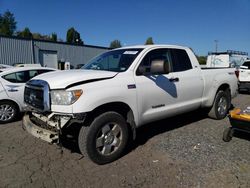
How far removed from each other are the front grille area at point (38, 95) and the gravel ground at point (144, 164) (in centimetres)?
95

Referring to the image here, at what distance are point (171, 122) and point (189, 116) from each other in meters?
0.96

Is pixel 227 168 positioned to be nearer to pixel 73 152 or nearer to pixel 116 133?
pixel 116 133

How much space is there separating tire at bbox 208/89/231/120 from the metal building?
2209cm

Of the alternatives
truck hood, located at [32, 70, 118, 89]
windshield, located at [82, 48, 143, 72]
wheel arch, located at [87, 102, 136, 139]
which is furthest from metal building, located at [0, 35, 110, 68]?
wheel arch, located at [87, 102, 136, 139]

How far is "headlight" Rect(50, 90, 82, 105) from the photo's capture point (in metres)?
3.54

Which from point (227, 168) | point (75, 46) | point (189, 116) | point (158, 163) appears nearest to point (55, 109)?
point (158, 163)

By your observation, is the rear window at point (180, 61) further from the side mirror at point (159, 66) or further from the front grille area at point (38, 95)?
the front grille area at point (38, 95)

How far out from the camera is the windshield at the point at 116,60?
448cm

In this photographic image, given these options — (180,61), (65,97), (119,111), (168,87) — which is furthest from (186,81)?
(65,97)

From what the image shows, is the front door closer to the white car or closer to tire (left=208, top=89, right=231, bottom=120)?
tire (left=208, top=89, right=231, bottom=120)

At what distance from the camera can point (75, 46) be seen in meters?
30.7

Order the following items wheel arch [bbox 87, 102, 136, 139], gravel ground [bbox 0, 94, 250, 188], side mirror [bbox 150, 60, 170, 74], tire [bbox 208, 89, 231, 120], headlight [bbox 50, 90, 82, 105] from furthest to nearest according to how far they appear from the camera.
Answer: tire [bbox 208, 89, 231, 120] < side mirror [bbox 150, 60, 170, 74] < wheel arch [bbox 87, 102, 136, 139] < headlight [bbox 50, 90, 82, 105] < gravel ground [bbox 0, 94, 250, 188]

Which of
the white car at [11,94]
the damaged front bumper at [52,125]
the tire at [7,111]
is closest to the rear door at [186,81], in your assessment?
the damaged front bumper at [52,125]

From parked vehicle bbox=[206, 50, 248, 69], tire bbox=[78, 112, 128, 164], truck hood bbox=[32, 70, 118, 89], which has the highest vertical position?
parked vehicle bbox=[206, 50, 248, 69]
